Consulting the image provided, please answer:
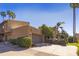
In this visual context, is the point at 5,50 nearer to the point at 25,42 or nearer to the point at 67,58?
the point at 25,42

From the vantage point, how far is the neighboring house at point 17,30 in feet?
45.6

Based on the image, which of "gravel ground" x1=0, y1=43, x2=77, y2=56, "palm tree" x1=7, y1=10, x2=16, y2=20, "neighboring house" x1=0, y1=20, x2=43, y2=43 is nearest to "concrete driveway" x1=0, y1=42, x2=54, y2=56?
"gravel ground" x1=0, y1=43, x2=77, y2=56

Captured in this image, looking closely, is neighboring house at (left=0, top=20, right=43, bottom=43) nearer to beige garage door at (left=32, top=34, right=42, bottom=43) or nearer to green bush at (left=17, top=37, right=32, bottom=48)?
beige garage door at (left=32, top=34, right=42, bottom=43)

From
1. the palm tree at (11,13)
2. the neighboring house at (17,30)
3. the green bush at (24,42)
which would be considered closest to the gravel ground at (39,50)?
the green bush at (24,42)

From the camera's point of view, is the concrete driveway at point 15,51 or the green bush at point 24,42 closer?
the concrete driveway at point 15,51

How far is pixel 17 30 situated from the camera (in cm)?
1390

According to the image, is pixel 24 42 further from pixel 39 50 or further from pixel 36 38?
pixel 39 50

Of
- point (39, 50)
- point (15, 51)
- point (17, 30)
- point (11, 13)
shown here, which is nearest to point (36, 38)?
point (39, 50)

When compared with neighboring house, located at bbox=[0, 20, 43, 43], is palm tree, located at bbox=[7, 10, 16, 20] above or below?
above

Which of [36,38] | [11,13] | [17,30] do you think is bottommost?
[36,38]

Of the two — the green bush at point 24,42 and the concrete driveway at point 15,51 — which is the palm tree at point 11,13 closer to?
the green bush at point 24,42

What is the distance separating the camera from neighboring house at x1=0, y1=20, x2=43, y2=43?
13.9 m

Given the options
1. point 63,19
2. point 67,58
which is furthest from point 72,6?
point 67,58

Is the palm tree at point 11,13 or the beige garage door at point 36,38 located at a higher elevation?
the palm tree at point 11,13
